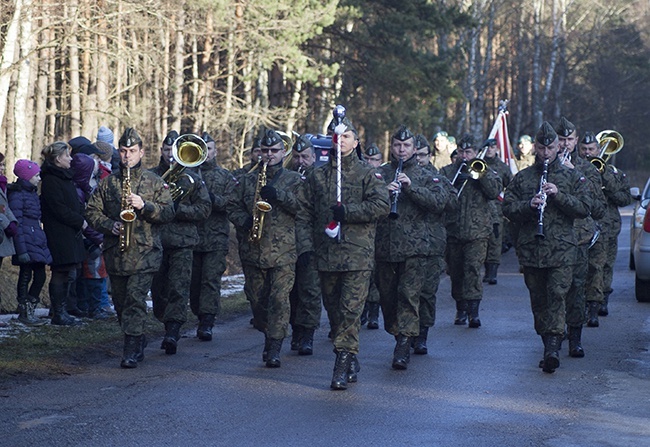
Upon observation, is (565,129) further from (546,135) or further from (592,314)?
(592,314)

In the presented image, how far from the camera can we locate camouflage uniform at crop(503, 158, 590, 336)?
10.4 meters

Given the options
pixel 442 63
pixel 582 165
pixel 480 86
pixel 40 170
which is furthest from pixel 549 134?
pixel 480 86

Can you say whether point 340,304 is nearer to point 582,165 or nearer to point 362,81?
point 582,165

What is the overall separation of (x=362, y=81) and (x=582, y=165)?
23683 millimetres

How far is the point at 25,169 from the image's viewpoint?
40.9 feet

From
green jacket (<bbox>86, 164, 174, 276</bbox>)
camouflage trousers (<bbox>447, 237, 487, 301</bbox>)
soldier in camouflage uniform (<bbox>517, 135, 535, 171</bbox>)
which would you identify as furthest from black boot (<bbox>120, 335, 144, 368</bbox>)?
soldier in camouflage uniform (<bbox>517, 135, 535, 171</bbox>)

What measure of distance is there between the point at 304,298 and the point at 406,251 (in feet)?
4.33

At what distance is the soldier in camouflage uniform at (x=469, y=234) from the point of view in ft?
44.9

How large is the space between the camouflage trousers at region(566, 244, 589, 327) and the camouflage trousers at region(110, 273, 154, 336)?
143 inches

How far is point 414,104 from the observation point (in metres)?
35.3

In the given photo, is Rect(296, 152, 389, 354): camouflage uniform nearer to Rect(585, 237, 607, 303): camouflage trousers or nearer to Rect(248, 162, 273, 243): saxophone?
Rect(248, 162, 273, 243): saxophone

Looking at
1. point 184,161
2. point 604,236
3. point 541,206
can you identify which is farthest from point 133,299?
point 604,236

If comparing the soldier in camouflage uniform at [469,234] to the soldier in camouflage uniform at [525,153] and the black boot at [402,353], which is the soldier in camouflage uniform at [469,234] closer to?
the black boot at [402,353]

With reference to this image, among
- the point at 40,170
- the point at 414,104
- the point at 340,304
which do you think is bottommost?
the point at 340,304
